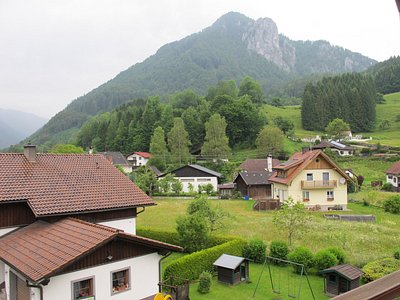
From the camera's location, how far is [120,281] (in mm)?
13328

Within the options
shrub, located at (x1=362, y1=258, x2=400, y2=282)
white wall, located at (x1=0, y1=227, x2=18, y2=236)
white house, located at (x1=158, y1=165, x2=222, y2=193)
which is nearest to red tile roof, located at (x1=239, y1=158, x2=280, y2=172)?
white house, located at (x1=158, y1=165, x2=222, y2=193)

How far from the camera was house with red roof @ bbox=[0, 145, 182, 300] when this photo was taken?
11.8 metres

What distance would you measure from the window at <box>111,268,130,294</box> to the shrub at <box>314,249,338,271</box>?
31.4 feet

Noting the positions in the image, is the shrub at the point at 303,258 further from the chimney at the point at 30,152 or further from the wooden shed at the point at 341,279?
the chimney at the point at 30,152

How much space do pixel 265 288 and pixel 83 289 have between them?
26.4 feet

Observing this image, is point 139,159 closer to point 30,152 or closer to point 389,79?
point 30,152

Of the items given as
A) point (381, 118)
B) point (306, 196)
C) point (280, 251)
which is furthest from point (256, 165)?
point (381, 118)

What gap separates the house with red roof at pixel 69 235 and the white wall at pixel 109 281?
30 mm

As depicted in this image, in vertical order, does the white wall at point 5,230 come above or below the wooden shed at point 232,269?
above

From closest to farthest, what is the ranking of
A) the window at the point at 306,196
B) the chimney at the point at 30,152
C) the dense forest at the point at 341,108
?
1. the chimney at the point at 30,152
2. the window at the point at 306,196
3. the dense forest at the point at 341,108

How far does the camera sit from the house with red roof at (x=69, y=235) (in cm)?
1176

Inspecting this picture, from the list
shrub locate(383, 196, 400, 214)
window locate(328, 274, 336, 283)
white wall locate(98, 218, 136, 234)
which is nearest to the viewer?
window locate(328, 274, 336, 283)

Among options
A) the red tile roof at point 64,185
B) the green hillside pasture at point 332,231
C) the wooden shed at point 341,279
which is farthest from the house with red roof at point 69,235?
the green hillside pasture at point 332,231

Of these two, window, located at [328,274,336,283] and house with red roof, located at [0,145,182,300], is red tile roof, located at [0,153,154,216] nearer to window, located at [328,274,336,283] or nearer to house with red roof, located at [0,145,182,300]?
house with red roof, located at [0,145,182,300]
